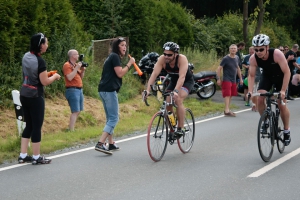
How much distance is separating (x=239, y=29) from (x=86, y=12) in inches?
729

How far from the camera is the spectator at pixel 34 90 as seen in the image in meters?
10.1

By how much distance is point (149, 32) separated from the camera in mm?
23312

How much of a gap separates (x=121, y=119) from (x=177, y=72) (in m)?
→ 5.25

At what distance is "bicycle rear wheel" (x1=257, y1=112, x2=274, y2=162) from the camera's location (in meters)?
10.4

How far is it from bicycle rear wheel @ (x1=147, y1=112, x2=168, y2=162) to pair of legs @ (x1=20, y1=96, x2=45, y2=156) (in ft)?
5.52

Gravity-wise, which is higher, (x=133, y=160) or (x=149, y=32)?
(x=149, y=32)

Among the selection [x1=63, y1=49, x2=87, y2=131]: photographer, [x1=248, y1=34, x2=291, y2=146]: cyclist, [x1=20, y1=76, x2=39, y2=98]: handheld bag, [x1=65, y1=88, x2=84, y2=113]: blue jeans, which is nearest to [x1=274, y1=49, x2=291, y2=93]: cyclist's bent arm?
[x1=248, y1=34, x2=291, y2=146]: cyclist

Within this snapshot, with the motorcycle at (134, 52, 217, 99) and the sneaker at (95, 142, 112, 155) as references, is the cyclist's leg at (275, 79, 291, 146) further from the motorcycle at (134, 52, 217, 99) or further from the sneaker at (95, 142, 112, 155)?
the motorcycle at (134, 52, 217, 99)

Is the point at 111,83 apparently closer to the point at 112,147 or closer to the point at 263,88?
the point at 112,147

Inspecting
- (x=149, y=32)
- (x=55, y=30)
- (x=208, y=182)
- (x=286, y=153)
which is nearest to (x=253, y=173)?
(x=208, y=182)

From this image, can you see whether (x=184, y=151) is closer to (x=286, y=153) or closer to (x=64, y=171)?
(x=286, y=153)

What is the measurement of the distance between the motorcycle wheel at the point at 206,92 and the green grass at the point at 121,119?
0.23 metres

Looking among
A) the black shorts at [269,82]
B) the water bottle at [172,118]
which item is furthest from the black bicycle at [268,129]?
the water bottle at [172,118]

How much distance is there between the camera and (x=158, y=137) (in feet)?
35.0
